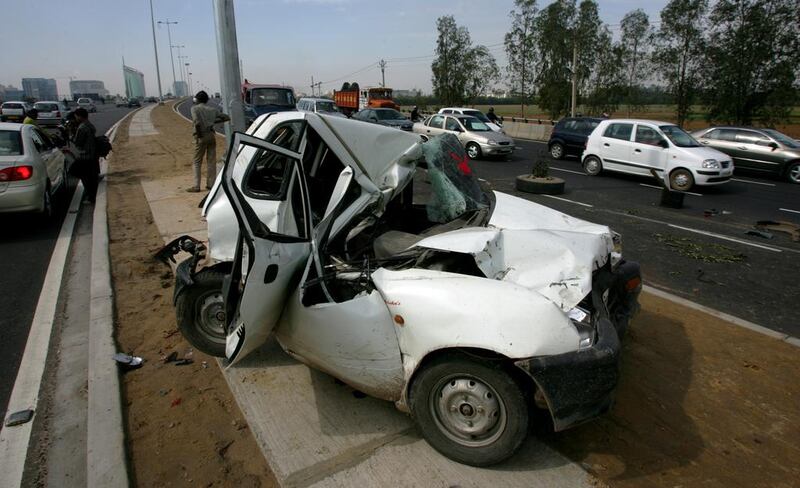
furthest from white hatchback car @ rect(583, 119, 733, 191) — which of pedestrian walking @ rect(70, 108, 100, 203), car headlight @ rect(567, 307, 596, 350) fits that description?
pedestrian walking @ rect(70, 108, 100, 203)

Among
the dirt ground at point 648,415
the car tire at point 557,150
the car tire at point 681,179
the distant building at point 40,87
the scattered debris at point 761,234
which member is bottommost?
the dirt ground at point 648,415

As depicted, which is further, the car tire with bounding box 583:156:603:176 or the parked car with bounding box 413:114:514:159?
the parked car with bounding box 413:114:514:159

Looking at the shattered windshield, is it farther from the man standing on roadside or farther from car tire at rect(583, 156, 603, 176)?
car tire at rect(583, 156, 603, 176)

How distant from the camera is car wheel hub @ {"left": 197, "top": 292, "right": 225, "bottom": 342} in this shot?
12.6 ft

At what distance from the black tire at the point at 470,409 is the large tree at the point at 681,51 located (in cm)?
2912

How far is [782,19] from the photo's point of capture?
2062 cm

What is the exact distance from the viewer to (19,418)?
10.2 feet

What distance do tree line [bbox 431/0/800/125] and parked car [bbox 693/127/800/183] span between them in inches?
390

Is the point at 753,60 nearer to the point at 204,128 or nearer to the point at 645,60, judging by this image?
the point at 645,60

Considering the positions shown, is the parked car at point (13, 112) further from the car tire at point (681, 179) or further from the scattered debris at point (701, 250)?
the scattered debris at point (701, 250)

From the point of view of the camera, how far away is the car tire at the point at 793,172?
13.6m

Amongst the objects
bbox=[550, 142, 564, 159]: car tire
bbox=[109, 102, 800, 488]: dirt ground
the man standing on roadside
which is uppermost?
the man standing on roadside

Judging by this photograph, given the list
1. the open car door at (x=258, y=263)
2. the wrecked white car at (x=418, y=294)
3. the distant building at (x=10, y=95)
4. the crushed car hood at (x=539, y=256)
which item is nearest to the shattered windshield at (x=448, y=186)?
the wrecked white car at (x=418, y=294)

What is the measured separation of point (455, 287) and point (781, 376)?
289 cm
